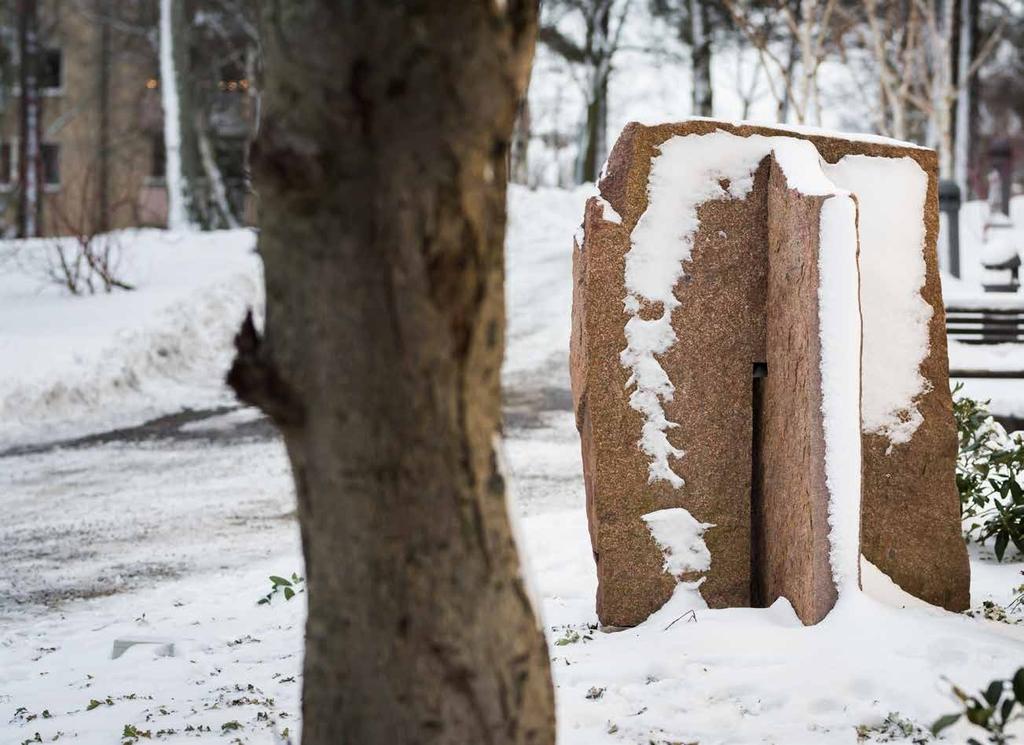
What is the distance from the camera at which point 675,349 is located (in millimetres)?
4273

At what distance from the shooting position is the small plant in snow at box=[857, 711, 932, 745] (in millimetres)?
2941

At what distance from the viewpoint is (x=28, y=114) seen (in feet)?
81.2

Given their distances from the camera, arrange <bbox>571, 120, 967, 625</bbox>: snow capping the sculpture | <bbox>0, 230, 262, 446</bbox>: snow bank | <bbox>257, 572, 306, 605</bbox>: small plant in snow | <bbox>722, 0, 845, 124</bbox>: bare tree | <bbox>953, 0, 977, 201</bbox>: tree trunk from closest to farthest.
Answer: <bbox>571, 120, 967, 625</bbox>: snow capping the sculpture
<bbox>257, 572, 306, 605</bbox>: small plant in snow
<bbox>0, 230, 262, 446</bbox>: snow bank
<bbox>722, 0, 845, 124</bbox>: bare tree
<bbox>953, 0, 977, 201</bbox>: tree trunk

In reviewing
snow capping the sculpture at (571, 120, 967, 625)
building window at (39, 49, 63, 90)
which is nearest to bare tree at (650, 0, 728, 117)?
building window at (39, 49, 63, 90)

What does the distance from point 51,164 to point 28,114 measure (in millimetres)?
8511

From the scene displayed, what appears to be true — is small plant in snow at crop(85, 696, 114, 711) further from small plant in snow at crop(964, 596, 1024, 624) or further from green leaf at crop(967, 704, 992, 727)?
small plant in snow at crop(964, 596, 1024, 624)

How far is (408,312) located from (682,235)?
8.57 feet

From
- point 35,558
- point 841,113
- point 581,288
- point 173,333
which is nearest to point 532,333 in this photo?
point 173,333

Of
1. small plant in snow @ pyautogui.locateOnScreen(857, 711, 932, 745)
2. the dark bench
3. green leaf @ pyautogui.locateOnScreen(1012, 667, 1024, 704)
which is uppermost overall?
the dark bench

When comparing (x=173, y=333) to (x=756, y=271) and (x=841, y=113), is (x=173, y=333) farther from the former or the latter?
(x=841, y=113)

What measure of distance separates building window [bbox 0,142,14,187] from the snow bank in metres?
16.2

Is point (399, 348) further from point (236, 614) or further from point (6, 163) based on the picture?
point (6, 163)

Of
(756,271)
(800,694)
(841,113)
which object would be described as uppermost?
(841,113)

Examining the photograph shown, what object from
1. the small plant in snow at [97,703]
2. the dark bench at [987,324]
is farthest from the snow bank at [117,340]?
the dark bench at [987,324]
